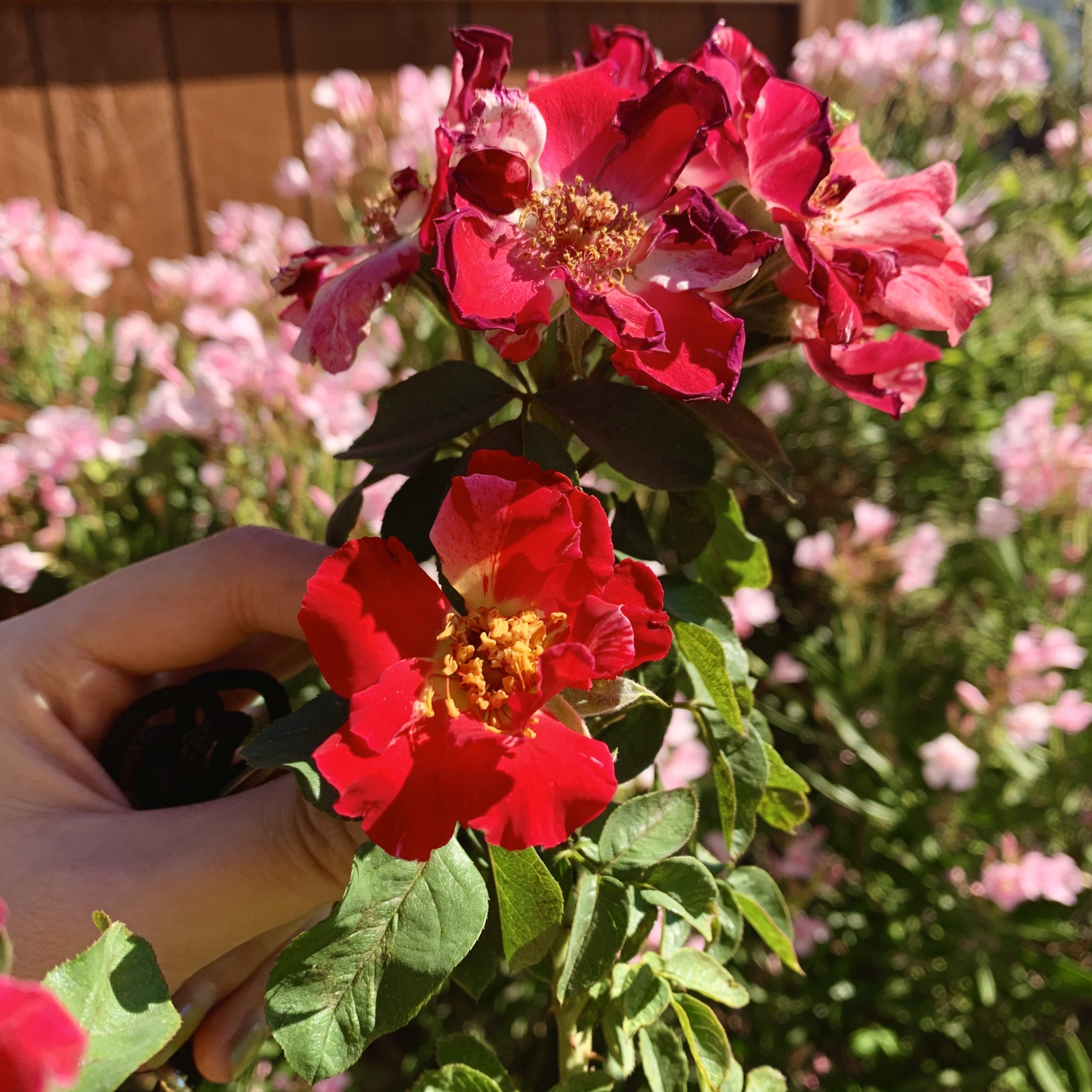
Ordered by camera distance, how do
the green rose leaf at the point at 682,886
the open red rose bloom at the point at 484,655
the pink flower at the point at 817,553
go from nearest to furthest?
1. the open red rose bloom at the point at 484,655
2. the green rose leaf at the point at 682,886
3. the pink flower at the point at 817,553

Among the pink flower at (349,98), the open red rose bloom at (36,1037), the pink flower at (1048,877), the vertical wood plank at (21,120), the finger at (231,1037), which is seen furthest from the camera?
the vertical wood plank at (21,120)

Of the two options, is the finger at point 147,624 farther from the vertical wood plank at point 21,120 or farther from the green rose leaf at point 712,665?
Result: the vertical wood plank at point 21,120

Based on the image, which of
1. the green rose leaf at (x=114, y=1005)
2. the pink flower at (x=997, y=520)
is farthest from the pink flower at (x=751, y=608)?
the green rose leaf at (x=114, y=1005)

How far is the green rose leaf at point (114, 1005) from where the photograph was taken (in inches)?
10.3

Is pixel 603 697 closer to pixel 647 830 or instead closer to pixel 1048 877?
pixel 647 830

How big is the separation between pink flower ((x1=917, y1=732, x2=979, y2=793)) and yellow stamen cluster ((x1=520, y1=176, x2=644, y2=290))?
0.83 metres

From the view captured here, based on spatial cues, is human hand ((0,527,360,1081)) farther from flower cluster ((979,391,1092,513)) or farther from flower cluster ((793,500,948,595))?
flower cluster ((979,391,1092,513))

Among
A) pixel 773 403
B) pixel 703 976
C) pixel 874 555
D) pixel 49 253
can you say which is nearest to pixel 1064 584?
pixel 874 555

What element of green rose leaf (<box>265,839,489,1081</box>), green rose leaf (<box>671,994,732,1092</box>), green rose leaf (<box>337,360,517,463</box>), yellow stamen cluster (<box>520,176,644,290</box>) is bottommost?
green rose leaf (<box>671,994,732,1092</box>)

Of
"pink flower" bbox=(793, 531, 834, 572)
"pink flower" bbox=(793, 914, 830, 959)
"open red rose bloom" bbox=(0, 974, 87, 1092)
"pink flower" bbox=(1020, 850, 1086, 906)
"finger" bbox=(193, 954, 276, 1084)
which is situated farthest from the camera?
"pink flower" bbox=(793, 531, 834, 572)

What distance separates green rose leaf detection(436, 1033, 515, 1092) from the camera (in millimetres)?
478

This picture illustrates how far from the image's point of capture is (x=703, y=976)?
1.50 ft

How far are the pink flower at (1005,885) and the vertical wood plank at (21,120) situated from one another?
1787 mm

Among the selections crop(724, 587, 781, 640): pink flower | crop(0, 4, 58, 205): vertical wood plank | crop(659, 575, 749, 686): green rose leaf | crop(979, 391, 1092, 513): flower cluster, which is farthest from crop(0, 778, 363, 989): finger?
crop(0, 4, 58, 205): vertical wood plank
